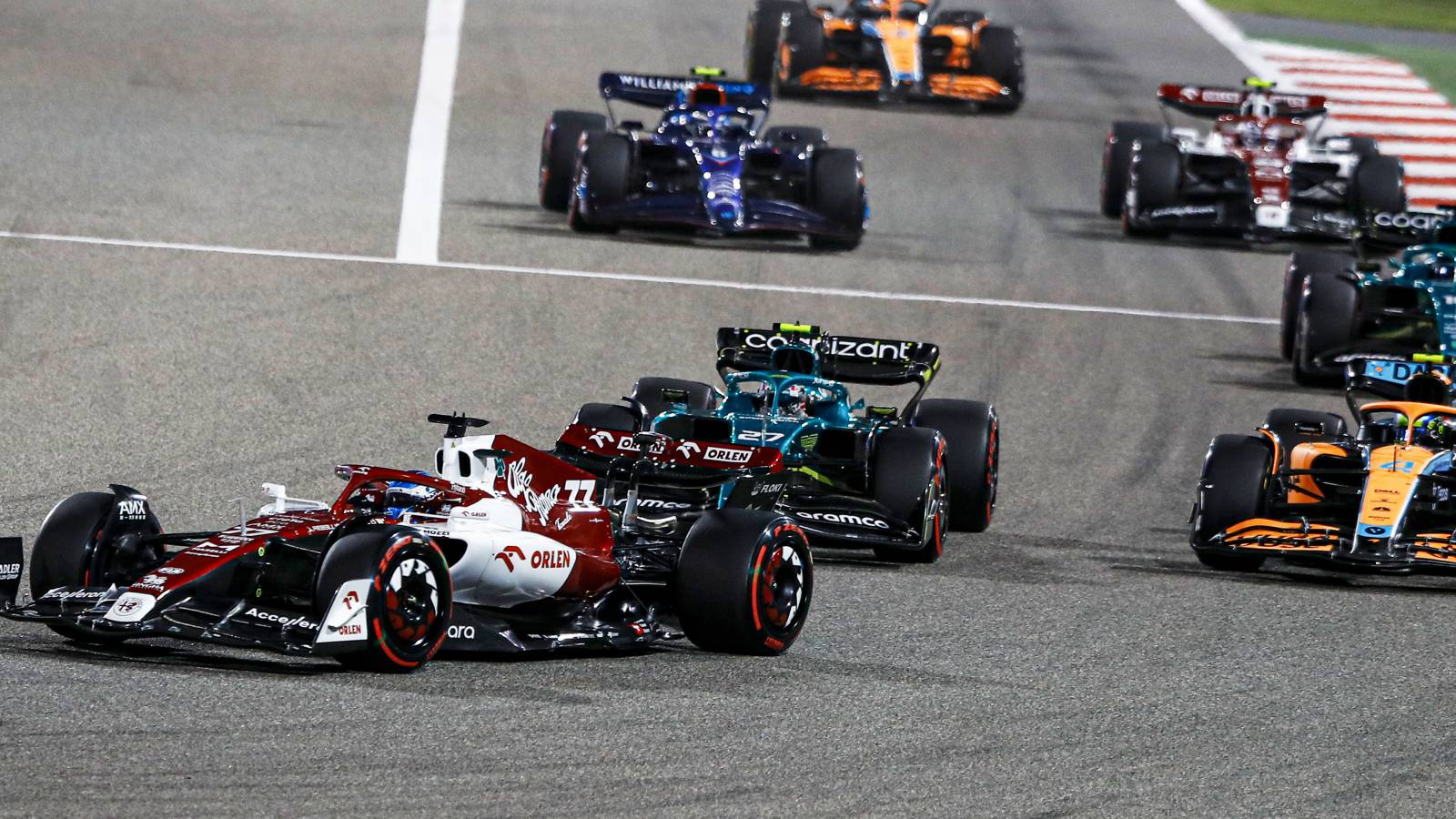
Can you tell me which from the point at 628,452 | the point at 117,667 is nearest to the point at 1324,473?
the point at 628,452

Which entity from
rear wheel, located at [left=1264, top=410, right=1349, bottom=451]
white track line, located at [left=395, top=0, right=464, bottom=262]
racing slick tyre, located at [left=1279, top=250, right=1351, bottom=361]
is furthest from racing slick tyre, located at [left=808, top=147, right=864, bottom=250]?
rear wheel, located at [left=1264, top=410, right=1349, bottom=451]

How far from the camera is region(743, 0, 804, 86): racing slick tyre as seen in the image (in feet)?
113

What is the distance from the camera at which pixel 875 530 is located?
48.2ft

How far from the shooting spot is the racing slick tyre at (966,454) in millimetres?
15945

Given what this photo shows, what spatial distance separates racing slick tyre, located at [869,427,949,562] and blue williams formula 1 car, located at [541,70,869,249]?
940cm

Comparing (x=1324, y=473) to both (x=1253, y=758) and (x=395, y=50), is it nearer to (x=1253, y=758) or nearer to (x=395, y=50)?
(x=1253, y=758)

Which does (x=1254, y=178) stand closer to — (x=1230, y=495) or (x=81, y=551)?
(x=1230, y=495)

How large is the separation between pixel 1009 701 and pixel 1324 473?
15.1 feet

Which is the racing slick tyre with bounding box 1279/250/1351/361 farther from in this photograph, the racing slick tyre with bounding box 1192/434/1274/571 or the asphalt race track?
the racing slick tyre with bounding box 1192/434/1274/571

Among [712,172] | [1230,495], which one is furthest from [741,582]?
[712,172]

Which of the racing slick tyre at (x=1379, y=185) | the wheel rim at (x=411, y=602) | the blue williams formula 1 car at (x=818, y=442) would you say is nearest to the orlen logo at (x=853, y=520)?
the blue williams formula 1 car at (x=818, y=442)

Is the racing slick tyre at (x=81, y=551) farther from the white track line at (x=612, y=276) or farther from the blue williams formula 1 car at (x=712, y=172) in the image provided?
the blue williams formula 1 car at (x=712, y=172)

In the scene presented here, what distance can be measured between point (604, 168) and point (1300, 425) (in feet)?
33.1

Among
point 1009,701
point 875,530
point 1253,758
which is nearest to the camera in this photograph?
point 1253,758
